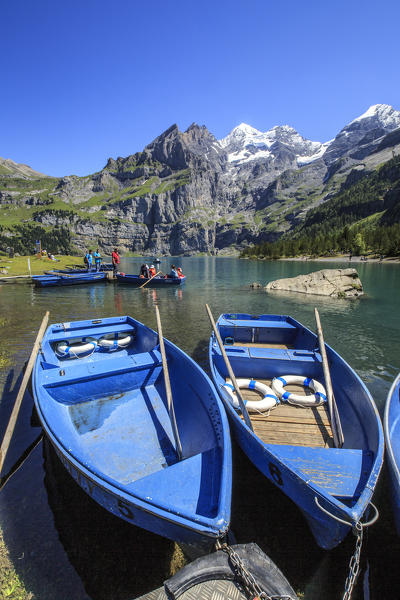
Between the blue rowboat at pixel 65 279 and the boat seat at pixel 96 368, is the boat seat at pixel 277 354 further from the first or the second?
the blue rowboat at pixel 65 279

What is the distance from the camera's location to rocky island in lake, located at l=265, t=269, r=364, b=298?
111 feet

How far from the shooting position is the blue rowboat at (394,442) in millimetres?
4752

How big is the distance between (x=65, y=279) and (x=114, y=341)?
32902 mm

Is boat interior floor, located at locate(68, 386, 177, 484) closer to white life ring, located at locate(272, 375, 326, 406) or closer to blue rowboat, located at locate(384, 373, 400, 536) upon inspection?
white life ring, located at locate(272, 375, 326, 406)

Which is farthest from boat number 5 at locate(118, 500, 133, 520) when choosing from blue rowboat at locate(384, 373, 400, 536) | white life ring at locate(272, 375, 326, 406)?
white life ring at locate(272, 375, 326, 406)

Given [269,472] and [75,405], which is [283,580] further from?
[75,405]

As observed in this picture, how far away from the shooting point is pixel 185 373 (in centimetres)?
834

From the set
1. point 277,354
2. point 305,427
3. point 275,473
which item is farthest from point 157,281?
point 275,473

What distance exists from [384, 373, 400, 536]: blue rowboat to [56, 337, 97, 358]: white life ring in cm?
1071

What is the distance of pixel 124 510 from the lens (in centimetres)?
409

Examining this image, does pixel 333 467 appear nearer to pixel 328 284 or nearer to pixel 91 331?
pixel 91 331

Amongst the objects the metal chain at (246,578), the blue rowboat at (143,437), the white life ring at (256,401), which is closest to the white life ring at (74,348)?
the blue rowboat at (143,437)

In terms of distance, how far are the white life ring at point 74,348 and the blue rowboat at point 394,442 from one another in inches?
422

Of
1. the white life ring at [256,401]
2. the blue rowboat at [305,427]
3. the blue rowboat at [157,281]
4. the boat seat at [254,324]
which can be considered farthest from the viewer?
the blue rowboat at [157,281]
